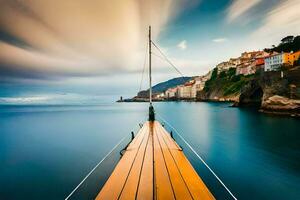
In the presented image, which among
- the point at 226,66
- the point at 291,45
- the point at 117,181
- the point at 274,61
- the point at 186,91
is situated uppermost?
the point at 291,45

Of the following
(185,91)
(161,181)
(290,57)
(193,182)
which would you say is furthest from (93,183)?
(185,91)

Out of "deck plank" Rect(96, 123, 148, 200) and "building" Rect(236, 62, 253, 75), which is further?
"building" Rect(236, 62, 253, 75)

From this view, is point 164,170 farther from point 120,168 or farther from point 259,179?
point 259,179

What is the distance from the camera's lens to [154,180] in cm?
430

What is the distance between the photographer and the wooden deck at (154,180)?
3637 mm

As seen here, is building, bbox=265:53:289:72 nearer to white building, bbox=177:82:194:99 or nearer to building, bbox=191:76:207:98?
building, bbox=191:76:207:98

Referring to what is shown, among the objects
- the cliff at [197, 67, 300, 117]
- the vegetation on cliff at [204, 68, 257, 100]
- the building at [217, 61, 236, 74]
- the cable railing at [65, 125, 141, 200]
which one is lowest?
the cable railing at [65, 125, 141, 200]

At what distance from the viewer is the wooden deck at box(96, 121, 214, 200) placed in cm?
364

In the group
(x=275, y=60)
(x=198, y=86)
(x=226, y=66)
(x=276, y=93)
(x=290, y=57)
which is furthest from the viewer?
(x=198, y=86)

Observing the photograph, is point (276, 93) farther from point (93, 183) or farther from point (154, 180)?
point (154, 180)

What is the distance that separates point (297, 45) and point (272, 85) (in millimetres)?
64253

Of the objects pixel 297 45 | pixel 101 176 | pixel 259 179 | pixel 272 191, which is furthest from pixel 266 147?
pixel 297 45

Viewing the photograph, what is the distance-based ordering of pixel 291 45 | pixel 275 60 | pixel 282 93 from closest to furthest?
1. pixel 282 93
2. pixel 275 60
3. pixel 291 45

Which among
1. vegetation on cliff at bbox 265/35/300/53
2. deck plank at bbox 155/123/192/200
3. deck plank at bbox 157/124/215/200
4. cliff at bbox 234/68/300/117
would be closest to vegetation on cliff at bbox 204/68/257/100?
vegetation on cliff at bbox 265/35/300/53
